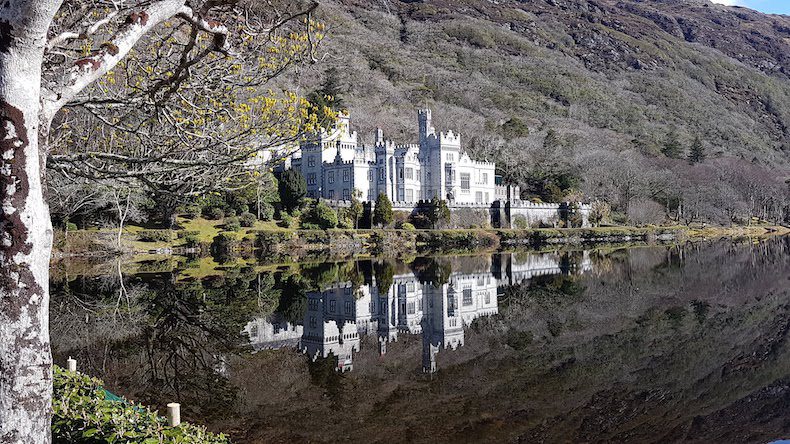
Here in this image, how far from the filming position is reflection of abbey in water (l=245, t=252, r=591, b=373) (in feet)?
53.6

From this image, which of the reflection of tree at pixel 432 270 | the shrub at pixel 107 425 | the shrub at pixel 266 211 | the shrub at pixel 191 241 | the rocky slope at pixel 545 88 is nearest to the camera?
the shrub at pixel 107 425

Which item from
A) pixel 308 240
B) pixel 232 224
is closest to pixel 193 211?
pixel 232 224

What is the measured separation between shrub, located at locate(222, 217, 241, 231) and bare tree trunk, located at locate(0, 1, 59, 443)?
45.4 meters

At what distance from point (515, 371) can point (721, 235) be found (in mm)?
69188

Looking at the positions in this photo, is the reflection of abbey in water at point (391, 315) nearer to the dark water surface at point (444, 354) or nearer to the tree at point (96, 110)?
the dark water surface at point (444, 354)

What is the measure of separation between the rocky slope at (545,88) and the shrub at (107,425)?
8710cm

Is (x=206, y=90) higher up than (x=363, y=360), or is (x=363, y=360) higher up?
(x=206, y=90)

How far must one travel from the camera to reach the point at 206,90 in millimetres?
9133

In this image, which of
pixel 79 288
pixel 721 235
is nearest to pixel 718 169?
pixel 721 235

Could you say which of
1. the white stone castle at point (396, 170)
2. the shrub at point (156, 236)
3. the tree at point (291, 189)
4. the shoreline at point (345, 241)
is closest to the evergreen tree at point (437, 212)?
the shoreline at point (345, 241)

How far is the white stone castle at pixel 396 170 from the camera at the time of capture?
63.3 meters

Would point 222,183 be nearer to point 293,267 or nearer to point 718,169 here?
point 293,267

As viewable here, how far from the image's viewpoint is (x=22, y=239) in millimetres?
5016

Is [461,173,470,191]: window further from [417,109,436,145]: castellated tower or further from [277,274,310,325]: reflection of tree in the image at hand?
[277,274,310,325]: reflection of tree
